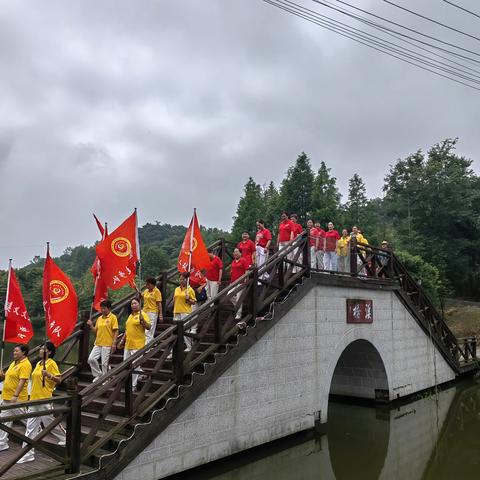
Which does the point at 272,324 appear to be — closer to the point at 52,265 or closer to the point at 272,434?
the point at 272,434

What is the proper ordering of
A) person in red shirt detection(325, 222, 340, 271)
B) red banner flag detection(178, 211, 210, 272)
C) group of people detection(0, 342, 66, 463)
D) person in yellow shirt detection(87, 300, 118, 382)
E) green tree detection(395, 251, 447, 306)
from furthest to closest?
green tree detection(395, 251, 447, 306), person in red shirt detection(325, 222, 340, 271), red banner flag detection(178, 211, 210, 272), person in yellow shirt detection(87, 300, 118, 382), group of people detection(0, 342, 66, 463)

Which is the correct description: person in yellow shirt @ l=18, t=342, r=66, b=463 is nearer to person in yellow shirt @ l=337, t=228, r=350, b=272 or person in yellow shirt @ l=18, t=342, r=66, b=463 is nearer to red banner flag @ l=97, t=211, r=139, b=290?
red banner flag @ l=97, t=211, r=139, b=290

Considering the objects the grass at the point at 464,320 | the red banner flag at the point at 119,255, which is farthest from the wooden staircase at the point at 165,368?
the grass at the point at 464,320

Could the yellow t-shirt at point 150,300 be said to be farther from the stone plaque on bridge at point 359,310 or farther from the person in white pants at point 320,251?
the stone plaque on bridge at point 359,310

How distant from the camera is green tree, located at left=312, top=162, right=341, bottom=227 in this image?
151ft

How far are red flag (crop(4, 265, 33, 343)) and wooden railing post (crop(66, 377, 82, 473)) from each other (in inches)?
67.2

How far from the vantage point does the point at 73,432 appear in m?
6.21

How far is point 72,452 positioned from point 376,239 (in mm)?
34199

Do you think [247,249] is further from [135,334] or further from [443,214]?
[443,214]

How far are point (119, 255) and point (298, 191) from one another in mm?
44610

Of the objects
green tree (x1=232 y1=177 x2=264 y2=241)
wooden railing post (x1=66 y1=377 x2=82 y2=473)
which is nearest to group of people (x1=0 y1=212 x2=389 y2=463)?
wooden railing post (x1=66 y1=377 x2=82 y2=473)

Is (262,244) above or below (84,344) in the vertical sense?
above

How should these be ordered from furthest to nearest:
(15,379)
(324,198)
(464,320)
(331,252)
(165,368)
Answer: (324,198) → (464,320) → (331,252) → (165,368) → (15,379)

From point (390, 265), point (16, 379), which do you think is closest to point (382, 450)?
point (390, 265)
